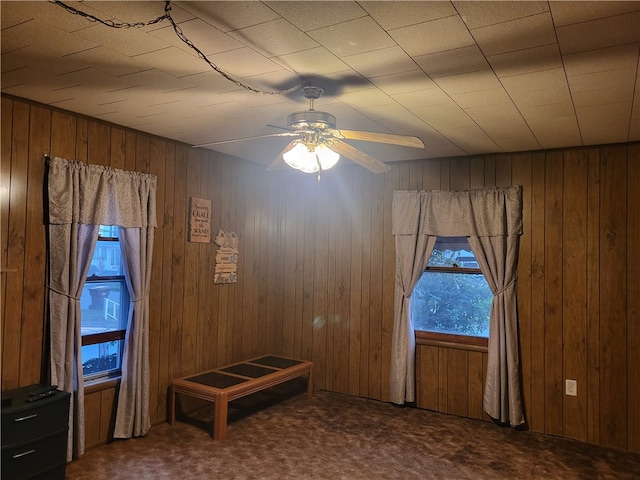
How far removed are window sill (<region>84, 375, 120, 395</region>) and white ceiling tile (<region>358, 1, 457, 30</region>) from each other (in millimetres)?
3077

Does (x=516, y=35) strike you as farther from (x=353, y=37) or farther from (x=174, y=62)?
(x=174, y=62)

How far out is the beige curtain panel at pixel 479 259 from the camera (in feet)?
13.1

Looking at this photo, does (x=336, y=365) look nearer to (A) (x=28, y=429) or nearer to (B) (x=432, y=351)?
(B) (x=432, y=351)

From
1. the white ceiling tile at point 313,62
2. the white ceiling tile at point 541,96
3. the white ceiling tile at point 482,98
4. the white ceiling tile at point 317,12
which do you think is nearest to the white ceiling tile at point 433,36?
the white ceiling tile at point 317,12

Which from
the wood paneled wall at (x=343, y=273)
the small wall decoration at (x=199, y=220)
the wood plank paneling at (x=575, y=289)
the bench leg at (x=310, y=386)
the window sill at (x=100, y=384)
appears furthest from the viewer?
the bench leg at (x=310, y=386)

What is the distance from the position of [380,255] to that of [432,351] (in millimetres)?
1031

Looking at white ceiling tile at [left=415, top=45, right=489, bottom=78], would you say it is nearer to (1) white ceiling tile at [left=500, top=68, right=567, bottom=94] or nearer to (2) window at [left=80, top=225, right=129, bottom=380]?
(1) white ceiling tile at [left=500, top=68, right=567, bottom=94]

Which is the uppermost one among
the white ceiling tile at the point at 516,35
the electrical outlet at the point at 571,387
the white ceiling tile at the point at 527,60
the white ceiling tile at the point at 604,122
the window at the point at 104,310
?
the white ceiling tile at the point at 516,35

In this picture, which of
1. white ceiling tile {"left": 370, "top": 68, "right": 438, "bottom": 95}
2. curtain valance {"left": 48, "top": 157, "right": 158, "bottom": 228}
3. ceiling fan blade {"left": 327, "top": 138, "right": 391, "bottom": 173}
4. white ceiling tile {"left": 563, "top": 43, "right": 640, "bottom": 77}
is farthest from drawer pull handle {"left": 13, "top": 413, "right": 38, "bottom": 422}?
white ceiling tile {"left": 563, "top": 43, "right": 640, "bottom": 77}

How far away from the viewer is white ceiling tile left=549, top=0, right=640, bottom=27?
1.69 meters

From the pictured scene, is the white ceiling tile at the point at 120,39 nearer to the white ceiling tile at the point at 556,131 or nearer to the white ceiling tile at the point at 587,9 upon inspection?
the white ceiling tile at the point at 587,9

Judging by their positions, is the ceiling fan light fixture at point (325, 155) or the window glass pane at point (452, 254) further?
the window glass pane at point (452, 254)

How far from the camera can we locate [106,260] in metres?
3.63

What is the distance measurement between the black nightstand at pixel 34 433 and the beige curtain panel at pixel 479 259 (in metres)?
2.78
